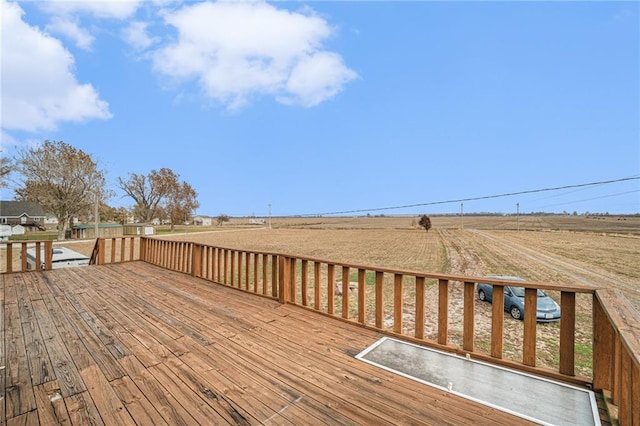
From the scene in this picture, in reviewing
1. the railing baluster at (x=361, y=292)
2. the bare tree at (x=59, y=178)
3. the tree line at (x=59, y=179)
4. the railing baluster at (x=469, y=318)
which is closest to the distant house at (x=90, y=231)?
the tree line at (x=59, y=179)

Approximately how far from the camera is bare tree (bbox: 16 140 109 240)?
20641mm

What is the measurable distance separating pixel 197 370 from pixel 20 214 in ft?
173

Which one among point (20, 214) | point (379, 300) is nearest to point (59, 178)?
point (20, 214)

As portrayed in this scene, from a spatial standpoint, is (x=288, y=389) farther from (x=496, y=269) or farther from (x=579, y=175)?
(x=579, y=175)

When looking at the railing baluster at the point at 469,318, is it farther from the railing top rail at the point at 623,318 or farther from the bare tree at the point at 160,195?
the bare tree at the point at 160,195

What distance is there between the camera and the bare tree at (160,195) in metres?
34.6

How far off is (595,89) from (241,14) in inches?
958

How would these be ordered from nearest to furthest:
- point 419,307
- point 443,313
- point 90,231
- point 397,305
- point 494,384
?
point 494,384
point 443,313
point 419,307
point 397,305
point 90,231

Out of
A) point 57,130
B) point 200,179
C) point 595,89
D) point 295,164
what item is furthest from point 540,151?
point 57,130

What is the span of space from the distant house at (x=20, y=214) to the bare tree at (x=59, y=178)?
19.9 meters

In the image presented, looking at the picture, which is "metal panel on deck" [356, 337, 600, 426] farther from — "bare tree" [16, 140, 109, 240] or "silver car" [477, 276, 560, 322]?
"bare tree" [16, 140, 109, 240]

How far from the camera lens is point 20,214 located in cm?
3722

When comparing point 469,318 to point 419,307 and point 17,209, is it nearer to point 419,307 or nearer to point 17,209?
point 419,307

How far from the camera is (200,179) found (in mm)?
45188
